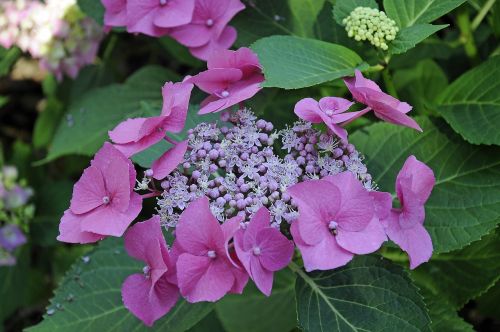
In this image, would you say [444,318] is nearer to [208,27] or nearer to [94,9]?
[208,27]

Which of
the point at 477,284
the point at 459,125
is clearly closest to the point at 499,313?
the point at 477,284

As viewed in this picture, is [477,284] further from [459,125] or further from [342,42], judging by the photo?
[342,42]

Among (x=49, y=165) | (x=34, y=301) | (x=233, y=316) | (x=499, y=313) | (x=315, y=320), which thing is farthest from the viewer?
(x=49, y=165)

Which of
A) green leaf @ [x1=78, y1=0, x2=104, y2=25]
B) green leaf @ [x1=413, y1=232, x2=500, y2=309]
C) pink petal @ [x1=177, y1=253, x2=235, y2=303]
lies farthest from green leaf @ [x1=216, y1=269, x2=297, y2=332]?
green leaf @ [x1=78, y1=0, x2=104, y2=25]

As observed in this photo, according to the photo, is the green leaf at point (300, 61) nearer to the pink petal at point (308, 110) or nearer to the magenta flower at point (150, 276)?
the pink petal at point (308, 110)

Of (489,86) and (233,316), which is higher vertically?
(489,86)

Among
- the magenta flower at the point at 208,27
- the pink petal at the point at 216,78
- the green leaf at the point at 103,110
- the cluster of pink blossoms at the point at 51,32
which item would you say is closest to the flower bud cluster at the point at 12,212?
the green leaf at the point at 103,110
